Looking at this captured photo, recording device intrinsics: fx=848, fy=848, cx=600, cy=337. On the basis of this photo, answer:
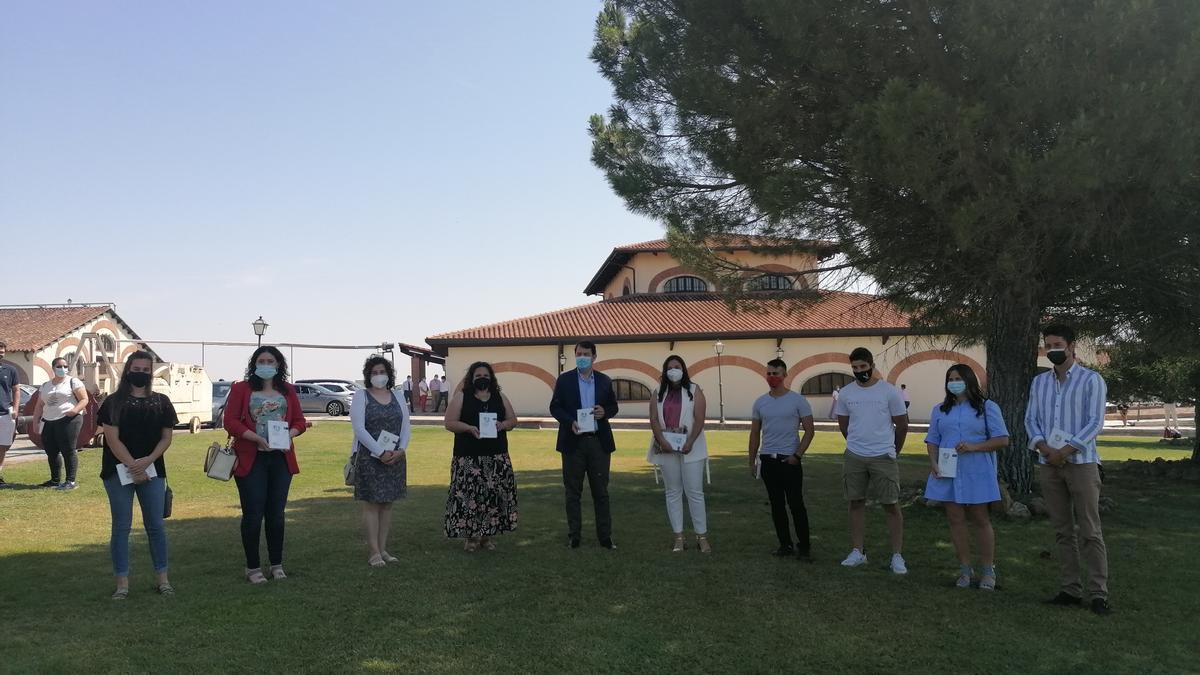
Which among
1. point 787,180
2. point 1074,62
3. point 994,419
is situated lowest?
point 994,419

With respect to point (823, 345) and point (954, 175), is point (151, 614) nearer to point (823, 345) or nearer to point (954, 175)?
point (954, 175)

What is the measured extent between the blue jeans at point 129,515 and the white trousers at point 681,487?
3.83 m

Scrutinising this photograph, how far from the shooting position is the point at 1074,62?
23.2 ft

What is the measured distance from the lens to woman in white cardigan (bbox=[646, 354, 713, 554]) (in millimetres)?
7141

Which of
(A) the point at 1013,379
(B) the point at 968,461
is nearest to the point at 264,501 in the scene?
(B) the point at 968,461

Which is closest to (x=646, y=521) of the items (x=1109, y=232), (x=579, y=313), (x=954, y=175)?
(x=954, y=175)

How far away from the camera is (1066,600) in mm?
5543

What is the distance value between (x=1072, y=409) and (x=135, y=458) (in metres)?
6.19

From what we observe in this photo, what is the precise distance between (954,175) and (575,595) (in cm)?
469

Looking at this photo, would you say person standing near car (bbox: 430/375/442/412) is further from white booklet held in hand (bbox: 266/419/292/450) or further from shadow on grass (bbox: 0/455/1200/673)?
white booklet held in hand (bbox: 266/419/292/450)

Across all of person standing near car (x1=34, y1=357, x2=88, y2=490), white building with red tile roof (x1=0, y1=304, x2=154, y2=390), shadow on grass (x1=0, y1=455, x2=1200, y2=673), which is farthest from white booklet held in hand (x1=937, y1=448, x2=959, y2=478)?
white building with red tile roof (x1=0, y1=304, x2=154, y2=390)

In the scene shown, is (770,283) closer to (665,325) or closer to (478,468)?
(478,468)

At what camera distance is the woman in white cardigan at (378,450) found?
6.63 metres

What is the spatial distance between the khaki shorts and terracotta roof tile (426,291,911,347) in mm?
21931
